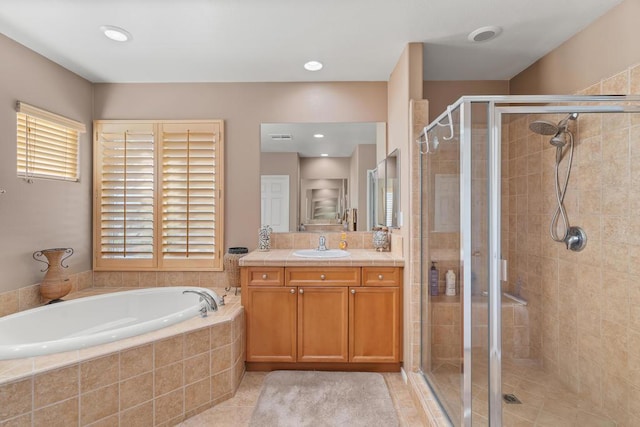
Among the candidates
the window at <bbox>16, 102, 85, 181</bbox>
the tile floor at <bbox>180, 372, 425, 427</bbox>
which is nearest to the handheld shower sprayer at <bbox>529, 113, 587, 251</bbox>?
the tile floor at <bbox>180, 372, 425, 427</bbox>

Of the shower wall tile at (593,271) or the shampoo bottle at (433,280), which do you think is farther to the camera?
the shampoo bottle at (433,280)

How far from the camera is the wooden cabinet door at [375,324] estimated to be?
2.42m

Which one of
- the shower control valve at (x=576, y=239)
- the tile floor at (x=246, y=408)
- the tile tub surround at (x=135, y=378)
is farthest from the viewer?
the tile floor at (x=246, y=408)

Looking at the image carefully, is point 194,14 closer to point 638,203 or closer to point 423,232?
point 423,232

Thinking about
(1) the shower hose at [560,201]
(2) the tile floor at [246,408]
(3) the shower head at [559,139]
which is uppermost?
(3) the shower head at [559,139]

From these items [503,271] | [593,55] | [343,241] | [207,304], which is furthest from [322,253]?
[593,55]

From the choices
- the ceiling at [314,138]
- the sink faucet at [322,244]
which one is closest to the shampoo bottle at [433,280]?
the sink faucet at [322,244]

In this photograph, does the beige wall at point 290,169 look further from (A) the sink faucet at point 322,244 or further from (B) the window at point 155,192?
(B) the window at point 155,192

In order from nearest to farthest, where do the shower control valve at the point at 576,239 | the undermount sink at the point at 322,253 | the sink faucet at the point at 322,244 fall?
the shower control valve at the point at 576,239 < the undermount sink at the point at 322,253 < the sink faucet at the point at 322,244

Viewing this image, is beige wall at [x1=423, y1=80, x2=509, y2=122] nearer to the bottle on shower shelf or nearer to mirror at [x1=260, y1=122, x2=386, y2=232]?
mirror at [x1=260, y1=122, x2=386, y2=232]

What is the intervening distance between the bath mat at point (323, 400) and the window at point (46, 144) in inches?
89.7

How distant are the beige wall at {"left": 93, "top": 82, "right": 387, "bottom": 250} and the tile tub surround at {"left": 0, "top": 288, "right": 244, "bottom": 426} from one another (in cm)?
102

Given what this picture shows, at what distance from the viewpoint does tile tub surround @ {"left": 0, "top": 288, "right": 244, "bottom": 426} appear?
1.46 metres

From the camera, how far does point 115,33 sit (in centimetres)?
214
